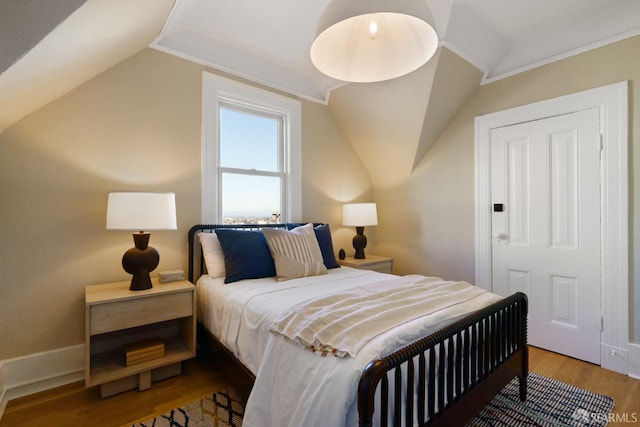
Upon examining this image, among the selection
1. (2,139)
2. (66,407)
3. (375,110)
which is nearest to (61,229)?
(2,139)

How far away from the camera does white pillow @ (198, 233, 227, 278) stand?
2326 mm

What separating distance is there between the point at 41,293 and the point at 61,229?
16.8 inches

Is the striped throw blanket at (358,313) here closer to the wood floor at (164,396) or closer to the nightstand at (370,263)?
the wood floor at (164,396)

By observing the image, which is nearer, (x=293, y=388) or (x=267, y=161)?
(x=293, y=388)

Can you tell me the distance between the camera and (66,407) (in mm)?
1772

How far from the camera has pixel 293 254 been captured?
2.34 m

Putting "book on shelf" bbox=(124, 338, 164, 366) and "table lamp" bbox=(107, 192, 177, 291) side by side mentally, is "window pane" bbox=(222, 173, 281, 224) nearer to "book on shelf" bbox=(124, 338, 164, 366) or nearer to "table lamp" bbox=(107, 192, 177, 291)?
"table lamp" bbox=(107, 192, 177, 291)

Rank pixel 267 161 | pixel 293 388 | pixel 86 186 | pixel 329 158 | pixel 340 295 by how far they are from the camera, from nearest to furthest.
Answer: pixel 293 388, pixel 340 295, pixel 86 186, pixel 267 161, pixel 329 158

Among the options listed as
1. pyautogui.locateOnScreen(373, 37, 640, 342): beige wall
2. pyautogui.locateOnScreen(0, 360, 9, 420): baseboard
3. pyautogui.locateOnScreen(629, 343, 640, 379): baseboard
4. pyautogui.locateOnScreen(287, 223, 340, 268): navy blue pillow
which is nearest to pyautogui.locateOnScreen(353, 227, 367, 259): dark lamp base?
pyautogui.locateOnScreen(373, 37, 640, 342): beige wall

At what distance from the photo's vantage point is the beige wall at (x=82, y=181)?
1894 mm

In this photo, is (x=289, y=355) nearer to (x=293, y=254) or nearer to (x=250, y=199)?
(x=293, y=254)

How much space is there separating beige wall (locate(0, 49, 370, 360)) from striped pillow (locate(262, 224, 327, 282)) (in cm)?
78

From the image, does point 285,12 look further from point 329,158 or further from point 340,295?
point 340,295

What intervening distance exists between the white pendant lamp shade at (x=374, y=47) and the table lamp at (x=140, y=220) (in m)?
1.33
